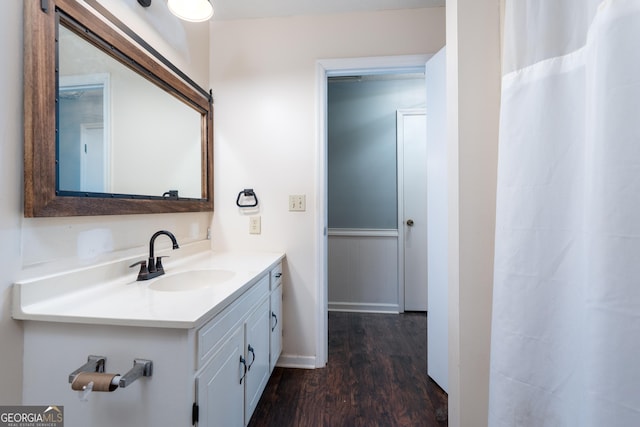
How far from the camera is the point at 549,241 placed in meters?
0.71

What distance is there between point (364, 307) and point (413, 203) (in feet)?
4.02

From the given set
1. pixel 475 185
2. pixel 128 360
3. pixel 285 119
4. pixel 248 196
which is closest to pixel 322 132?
pixel 285 119

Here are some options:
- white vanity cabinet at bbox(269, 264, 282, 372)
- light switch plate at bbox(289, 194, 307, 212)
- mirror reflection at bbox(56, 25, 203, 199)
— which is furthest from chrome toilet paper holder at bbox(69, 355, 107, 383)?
light switch plate at bbox(289, 194, 307, 212)

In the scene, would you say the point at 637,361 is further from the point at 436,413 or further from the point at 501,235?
the point at 436,413

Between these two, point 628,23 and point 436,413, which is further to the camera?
point 436,413

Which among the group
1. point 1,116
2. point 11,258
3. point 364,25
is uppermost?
point 364,25

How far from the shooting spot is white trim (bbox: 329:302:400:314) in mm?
2715

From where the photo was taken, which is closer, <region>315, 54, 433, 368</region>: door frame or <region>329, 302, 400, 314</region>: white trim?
<region>315, 54, 433, 368</region>: door frame

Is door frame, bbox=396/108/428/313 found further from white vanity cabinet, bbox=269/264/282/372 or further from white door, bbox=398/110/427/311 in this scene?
white vanity cabinet, bbox=269/264/282/372

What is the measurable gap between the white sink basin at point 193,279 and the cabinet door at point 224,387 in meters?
0.35

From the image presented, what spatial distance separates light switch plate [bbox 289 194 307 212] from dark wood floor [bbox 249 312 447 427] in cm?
112

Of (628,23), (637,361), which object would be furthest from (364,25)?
(637,361)

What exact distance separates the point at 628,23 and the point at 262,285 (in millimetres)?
1479

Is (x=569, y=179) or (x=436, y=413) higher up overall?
(x=569, y=179)
